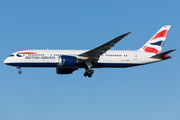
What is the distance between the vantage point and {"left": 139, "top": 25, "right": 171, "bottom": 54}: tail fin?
46237 mm

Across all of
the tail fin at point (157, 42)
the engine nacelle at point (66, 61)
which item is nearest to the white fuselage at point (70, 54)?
the engine nacelle at point (66, 61)

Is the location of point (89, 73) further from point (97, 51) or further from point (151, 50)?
point (151, 50)

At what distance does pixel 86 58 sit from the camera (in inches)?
1613

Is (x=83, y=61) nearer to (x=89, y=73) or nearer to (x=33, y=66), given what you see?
(x=89, y=73)

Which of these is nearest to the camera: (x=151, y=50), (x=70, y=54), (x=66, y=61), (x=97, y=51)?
(x=66, y=61)

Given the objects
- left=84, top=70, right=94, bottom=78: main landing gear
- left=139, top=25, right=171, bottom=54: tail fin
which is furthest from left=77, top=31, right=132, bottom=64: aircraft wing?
left=139, top=25, right=171, bottom=54: tail fin

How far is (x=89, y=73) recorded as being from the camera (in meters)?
43.2

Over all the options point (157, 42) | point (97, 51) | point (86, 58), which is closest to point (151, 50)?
point (157, 42)

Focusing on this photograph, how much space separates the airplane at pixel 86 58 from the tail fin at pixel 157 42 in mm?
1230

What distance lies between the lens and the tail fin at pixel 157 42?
46.2 m

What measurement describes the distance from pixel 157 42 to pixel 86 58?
42.4ft

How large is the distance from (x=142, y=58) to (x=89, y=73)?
816cm

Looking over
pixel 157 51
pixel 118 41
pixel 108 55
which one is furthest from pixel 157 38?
pixel 118 41

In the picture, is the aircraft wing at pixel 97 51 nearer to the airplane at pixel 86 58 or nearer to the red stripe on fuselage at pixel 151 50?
the airplane at pixel 86 58
